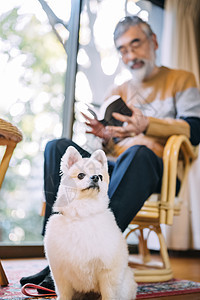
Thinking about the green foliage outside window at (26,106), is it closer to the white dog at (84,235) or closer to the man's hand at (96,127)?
the man's hand at (96,127)

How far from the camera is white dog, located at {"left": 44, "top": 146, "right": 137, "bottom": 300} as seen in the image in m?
0.75

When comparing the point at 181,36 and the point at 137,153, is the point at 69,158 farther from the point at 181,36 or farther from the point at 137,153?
the point at 181,36

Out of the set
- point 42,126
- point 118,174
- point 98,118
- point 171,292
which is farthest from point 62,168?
point 42,126

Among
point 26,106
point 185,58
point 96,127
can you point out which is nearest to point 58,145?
point 96,127

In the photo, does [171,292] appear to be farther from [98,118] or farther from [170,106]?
[170,106]

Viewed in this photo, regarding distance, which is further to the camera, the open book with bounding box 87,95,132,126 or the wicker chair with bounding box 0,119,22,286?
the wicker chair with bounding box 0,119,22,286

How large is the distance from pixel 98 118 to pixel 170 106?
878 mm

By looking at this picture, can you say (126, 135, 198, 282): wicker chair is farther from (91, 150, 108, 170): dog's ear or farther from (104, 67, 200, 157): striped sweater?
(91, 150, 108, 170): dog's ear

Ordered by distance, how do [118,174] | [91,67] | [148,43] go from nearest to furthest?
[118,174] → [148,43] → [91,67]

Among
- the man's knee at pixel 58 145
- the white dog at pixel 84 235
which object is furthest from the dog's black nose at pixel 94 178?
the man's knee at pixel 58 145

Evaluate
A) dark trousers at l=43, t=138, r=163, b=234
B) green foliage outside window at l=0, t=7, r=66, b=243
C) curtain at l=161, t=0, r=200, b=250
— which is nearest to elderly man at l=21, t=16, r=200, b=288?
dark trousers at l=43, t=138, r=163, b=234

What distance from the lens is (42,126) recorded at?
216cm

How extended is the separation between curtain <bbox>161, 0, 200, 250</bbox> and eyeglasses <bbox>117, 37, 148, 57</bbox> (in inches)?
55.0

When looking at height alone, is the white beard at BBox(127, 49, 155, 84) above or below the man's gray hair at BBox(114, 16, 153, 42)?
below
